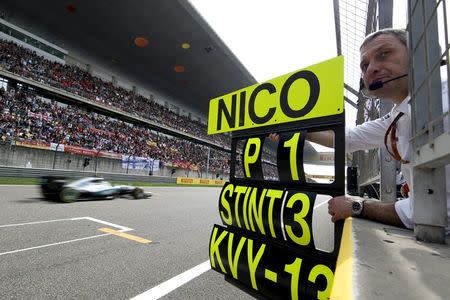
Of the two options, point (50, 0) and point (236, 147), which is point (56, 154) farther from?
point (236, 147)

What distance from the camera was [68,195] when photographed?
29.0 ft

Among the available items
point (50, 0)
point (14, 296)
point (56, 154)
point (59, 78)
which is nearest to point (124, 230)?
point (14, 296)

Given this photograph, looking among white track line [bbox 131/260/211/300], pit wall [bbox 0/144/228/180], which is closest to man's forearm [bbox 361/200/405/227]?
white track line [bbox 131/260/211/300]

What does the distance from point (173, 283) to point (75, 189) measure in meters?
7.27

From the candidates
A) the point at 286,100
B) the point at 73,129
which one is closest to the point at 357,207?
the point at 286,100

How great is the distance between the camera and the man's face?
1.71m

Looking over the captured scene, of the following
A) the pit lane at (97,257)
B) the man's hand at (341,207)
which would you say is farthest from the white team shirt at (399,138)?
the pit lane at (97,257)

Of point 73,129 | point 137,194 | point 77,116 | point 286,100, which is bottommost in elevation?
point 137,194

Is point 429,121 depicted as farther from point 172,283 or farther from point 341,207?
point 172,283

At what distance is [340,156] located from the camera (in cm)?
139

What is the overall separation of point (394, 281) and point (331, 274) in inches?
28.1

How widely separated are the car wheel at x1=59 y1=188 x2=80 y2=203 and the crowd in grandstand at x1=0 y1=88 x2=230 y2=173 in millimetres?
12659

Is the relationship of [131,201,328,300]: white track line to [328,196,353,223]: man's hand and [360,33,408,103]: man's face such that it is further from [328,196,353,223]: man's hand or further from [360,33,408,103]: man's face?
[360,33,408,103]: man's face

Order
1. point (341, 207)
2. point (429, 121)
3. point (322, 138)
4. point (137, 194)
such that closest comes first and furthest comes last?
point (429, 121) < point (341, 207) < point (322, 138) < point (137, 194)
